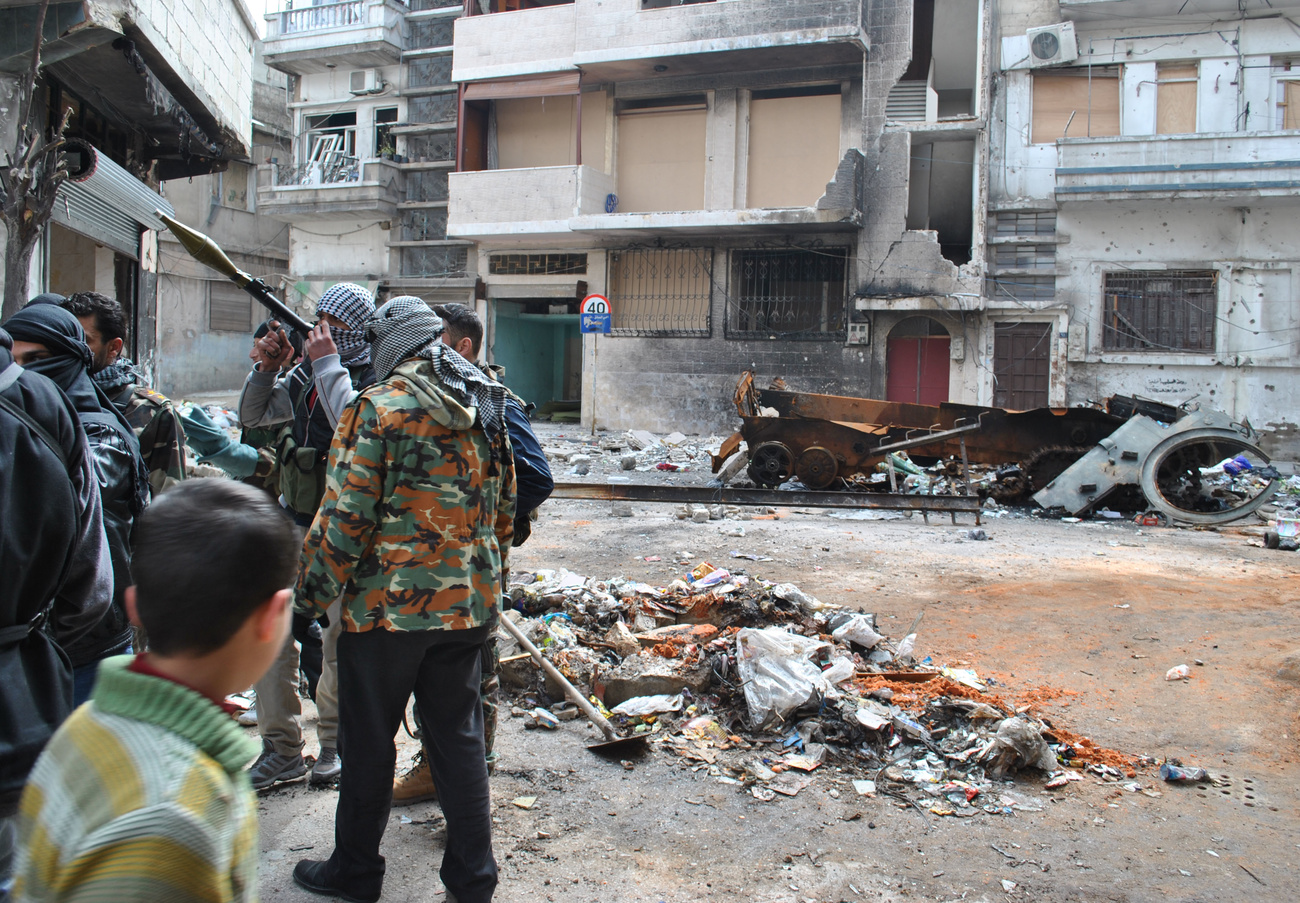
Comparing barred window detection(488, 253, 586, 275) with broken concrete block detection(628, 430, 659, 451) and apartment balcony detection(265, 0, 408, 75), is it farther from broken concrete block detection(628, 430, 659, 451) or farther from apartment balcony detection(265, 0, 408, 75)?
apartment balcony detection(265, 0, 408, 75)

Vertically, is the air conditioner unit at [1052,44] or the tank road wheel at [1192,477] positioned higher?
the air conditioner unit at [1052,44]

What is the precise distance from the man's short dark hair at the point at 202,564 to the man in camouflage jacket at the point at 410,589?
3.61ft

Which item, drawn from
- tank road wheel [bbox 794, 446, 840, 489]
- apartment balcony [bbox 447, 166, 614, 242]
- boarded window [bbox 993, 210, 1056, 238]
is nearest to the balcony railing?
apartment balcony [bbox 447, 166, 614, 242]

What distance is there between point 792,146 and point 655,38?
3.01 meters

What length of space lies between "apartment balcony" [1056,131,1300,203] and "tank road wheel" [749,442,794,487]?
7.70 m

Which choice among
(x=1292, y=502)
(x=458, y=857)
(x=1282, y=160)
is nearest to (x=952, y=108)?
(x=1282, y=160)

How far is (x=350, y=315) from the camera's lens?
117 inches

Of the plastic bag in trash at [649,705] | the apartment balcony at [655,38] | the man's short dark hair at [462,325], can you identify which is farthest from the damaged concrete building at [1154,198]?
the man's short dark hair at [462,325]

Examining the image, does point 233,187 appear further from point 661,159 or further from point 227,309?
point 661,159

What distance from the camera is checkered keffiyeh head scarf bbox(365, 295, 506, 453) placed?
7.79 ft

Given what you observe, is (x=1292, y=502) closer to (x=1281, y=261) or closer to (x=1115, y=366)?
(x=1115, y=366)

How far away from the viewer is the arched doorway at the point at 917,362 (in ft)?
50.4

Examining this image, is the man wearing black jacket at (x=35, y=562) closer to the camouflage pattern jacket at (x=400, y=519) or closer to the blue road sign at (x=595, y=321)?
the camouflage pattern jacket at (x=400, y=519)

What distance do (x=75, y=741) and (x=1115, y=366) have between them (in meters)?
15.9
